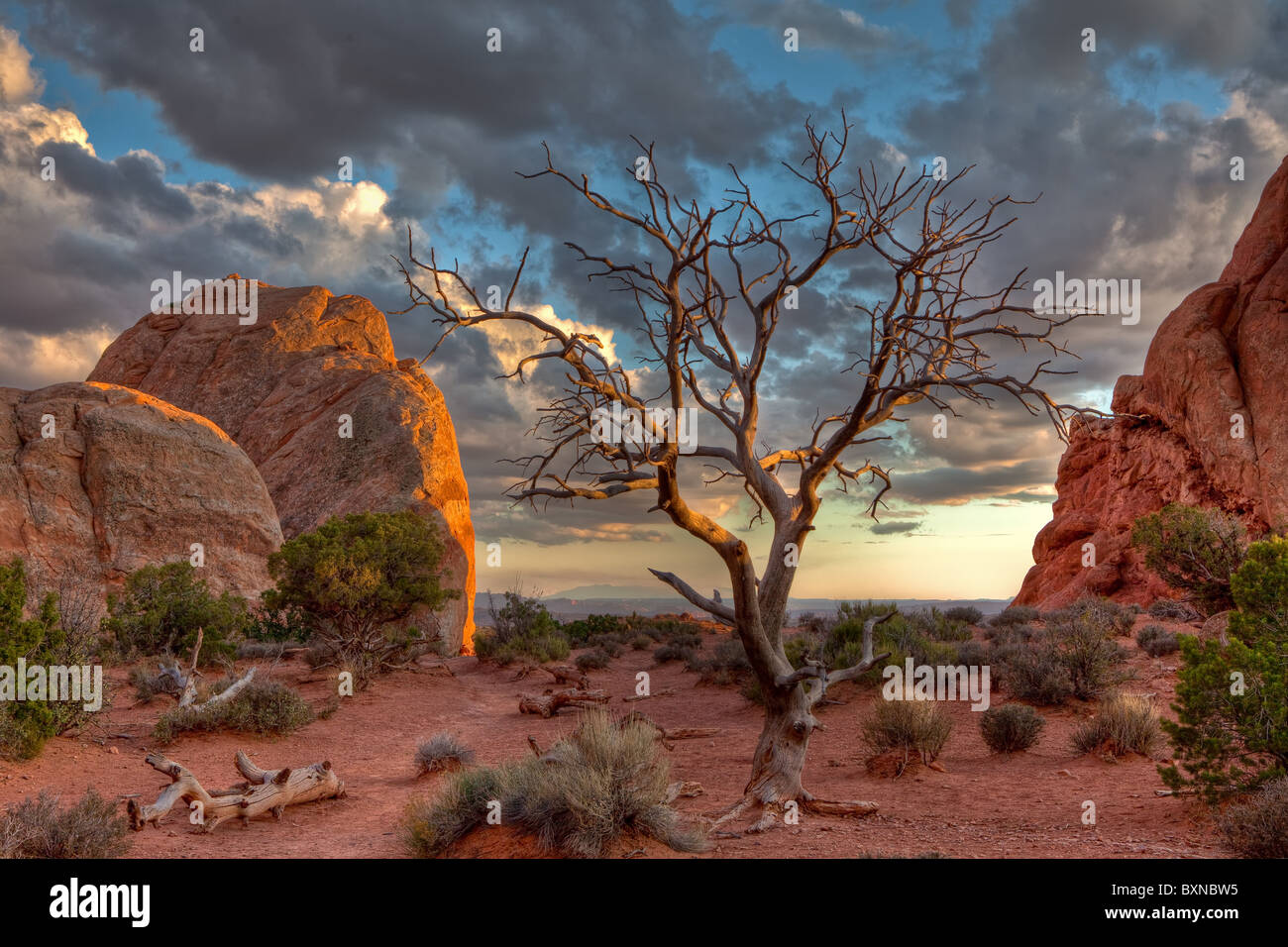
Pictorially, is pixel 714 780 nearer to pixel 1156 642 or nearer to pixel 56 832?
pixel 56 832

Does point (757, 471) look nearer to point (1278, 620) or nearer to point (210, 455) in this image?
point (1278, 620)

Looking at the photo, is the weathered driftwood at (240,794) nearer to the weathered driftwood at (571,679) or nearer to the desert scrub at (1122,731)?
the weathered driftwood at (571,679)

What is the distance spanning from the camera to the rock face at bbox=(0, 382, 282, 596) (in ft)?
68.8

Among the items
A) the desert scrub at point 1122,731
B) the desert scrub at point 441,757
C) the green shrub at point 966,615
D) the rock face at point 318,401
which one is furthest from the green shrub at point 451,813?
the green shrub at point 966,615

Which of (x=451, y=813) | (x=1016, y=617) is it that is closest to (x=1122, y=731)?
(x=451, y=813)

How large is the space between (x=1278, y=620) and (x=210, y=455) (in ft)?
84.7

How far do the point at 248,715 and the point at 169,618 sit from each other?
19.4ft

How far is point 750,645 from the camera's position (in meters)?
7.51

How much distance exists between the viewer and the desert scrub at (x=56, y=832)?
5199 mm

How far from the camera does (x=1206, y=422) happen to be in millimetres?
27641

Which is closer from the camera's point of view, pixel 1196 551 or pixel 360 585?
pixel 360 585

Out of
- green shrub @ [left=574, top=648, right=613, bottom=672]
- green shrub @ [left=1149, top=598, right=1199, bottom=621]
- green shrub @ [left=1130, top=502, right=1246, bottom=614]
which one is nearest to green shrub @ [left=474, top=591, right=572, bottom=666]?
green shrub @ [left=574, top=648, right=613, bottom=672]
